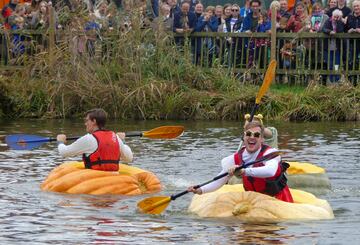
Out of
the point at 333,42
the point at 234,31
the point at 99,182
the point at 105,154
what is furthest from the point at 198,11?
the point at 99,182

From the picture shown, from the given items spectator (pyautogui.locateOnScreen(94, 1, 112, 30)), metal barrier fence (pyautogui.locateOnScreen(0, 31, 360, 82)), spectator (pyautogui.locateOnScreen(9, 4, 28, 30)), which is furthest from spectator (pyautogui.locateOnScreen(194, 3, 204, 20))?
spectator (pyautogui.locateOnScreen(9, 4, 28, 30))

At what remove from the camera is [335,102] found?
2486 cm

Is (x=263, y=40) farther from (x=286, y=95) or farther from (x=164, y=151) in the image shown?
(x=164, y=151)

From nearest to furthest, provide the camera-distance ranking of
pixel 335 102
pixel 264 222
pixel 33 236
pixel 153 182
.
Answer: pixel 33 236 → pixel 264 222 → pixel 153 182 → pixel 335 102

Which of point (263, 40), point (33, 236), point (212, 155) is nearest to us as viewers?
point (33, 236)

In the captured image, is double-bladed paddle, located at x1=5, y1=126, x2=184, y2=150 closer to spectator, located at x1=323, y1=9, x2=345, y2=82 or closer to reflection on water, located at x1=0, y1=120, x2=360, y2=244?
reflection on water, located at x1=0, y1=120, x2=360, y2=244

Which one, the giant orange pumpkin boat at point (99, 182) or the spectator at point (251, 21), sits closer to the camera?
the giant orange pumpkin boat at point (99, 182)

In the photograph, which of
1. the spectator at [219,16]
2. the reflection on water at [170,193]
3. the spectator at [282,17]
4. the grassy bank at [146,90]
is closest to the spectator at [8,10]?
the grassy bank at [146,90]

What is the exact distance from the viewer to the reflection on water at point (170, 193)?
12859 millimetres

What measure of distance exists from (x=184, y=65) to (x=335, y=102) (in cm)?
321

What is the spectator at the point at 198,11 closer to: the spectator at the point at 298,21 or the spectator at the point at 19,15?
the spectator at the point at 298,21

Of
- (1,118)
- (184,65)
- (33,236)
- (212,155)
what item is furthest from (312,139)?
(33,236)

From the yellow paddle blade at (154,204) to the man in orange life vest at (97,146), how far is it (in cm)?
206

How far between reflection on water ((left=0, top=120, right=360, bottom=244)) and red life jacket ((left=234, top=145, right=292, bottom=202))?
0.61m
